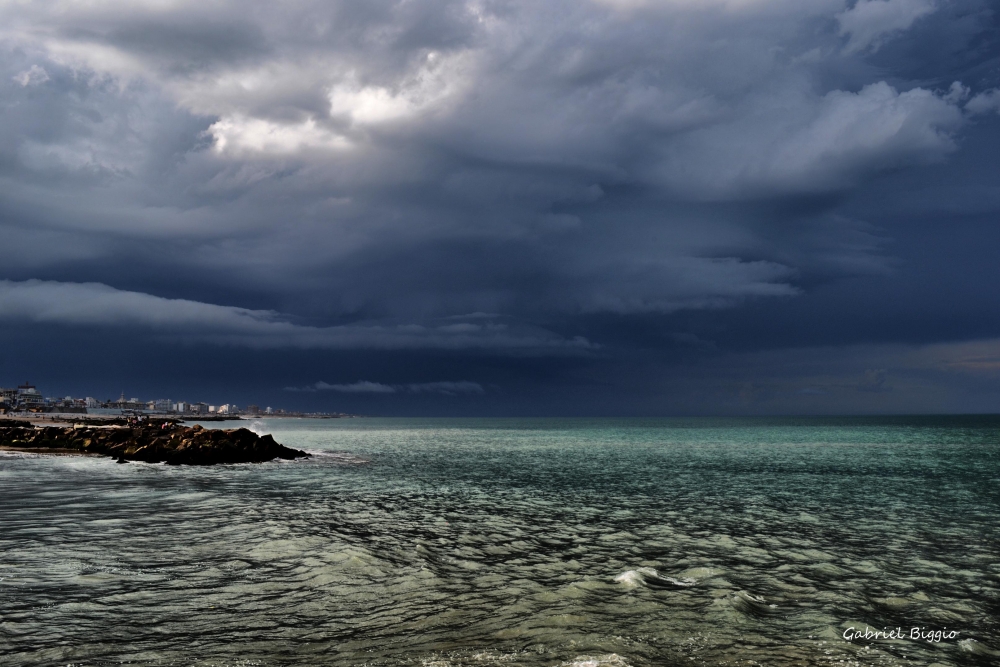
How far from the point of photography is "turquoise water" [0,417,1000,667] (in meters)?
9.95

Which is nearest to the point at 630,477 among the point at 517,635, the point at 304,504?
the point at 304,504

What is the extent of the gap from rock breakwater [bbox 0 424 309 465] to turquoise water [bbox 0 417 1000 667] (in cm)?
2163

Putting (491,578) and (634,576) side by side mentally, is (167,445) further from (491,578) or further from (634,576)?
(634,576)

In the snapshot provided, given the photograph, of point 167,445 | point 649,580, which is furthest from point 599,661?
point 167,445

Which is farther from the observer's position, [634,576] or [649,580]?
[634,576]

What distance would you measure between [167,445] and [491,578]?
5039 centimetres

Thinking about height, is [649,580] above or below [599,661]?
Result: below

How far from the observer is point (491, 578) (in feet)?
47.5

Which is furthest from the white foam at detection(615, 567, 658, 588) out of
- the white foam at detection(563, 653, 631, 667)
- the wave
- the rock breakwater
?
the rock breakwater

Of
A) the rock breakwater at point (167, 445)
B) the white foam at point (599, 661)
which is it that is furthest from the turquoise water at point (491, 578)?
the rock breakwater at point (167, 445)

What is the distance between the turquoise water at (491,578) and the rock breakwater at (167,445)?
2163cm

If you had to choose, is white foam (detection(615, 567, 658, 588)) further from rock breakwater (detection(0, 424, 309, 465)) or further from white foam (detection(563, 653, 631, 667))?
rock breakwater (detection(0, 424, 309, 465))

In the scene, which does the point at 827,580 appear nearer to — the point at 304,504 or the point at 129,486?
the point at 304,504

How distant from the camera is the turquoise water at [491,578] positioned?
9945mm
